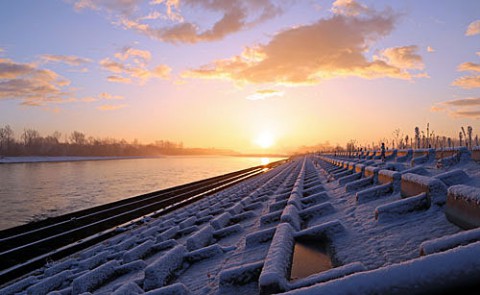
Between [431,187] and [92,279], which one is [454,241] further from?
[92,279]

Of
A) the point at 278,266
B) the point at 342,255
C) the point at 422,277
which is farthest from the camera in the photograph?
the point at 342,255

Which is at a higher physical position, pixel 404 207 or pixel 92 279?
pixel 404 207

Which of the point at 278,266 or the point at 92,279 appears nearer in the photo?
the point at 278,266

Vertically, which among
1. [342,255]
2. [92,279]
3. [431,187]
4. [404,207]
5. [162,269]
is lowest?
[92,279]

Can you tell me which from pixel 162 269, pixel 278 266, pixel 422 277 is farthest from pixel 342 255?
pixel 162 269

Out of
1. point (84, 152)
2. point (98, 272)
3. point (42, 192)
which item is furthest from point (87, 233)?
point (84, 152)

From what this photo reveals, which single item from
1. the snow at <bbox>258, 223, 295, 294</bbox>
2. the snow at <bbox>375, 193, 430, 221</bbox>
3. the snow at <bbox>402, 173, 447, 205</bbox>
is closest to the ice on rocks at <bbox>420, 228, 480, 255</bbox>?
the snow at <bbox>258, 223, 295, 294</bbox>

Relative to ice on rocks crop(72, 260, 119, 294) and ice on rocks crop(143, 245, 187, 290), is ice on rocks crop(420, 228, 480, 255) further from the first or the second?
ice on rocks crop(72, 260, 119, 294)

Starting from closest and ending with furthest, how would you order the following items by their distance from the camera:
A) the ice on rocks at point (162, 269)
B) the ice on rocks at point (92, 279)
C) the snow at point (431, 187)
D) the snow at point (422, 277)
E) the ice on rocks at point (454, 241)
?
the snow at point (422, 277) < the ice on rocks at point (454, 241) < the snow at point (431, 187) < the ice on rocks at point (162, 269) < the ice on rocks at point (92, 279)

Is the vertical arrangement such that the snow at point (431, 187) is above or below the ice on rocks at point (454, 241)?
above

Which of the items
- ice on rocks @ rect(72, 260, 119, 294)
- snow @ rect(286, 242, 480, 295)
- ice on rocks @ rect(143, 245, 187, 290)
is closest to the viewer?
snow @ rect(286, 242, 480, 295)

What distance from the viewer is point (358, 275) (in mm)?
1140

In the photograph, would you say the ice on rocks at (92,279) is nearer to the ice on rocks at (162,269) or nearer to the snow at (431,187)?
the ice on rocks at (162,269)

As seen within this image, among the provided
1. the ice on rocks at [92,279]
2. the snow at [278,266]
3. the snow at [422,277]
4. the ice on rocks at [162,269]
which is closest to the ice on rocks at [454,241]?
the snow at [422,277]
